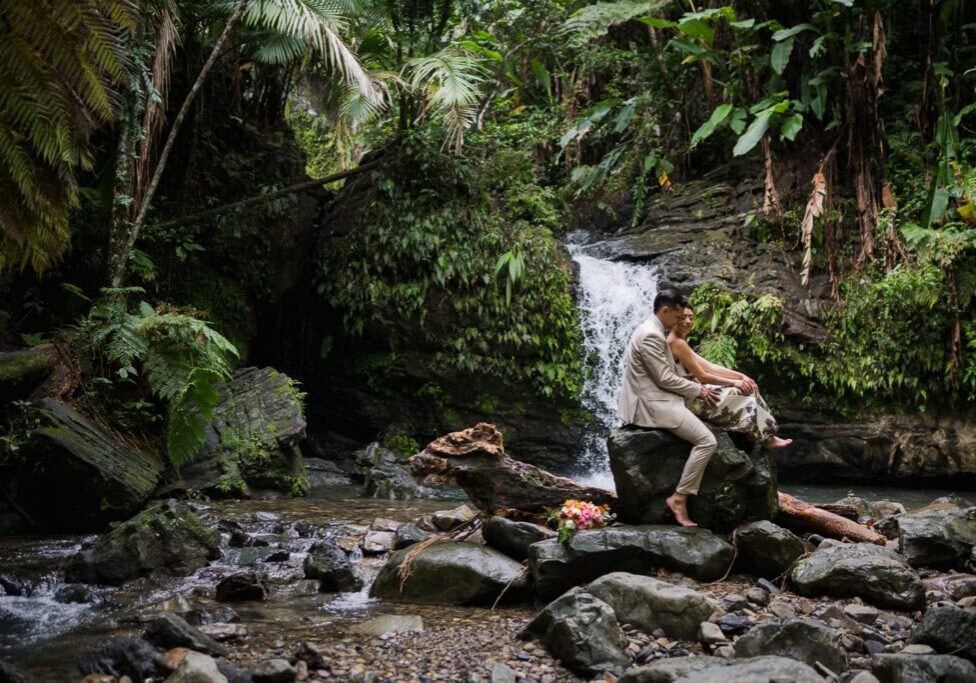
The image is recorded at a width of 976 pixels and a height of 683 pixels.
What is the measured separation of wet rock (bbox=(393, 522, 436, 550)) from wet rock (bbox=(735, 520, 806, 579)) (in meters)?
2.46

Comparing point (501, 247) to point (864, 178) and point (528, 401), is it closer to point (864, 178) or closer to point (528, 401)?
point (528, 401)

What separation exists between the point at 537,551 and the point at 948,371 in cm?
740

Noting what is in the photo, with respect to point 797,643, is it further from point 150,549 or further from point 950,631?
point 150,549

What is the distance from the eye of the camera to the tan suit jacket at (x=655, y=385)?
5.75 meters

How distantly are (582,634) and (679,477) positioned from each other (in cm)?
Answer: 212

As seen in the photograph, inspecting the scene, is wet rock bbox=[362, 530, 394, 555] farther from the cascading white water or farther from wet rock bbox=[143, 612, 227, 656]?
the cascading white water

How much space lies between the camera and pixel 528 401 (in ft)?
39.1

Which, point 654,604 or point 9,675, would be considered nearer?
point 9,675

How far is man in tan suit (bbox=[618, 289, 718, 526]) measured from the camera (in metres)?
5.67

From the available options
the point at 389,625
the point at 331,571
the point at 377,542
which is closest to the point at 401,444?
the point at 377,542

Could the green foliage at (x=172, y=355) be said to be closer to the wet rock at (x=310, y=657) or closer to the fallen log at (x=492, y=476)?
the fallen log at (x=492, y=476)

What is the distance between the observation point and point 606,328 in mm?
12016

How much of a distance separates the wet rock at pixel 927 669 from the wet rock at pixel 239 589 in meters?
3.71

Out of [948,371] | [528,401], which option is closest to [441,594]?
[528,401]
